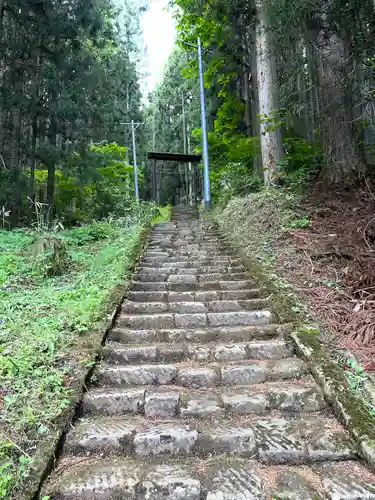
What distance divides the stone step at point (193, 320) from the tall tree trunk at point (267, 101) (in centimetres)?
495

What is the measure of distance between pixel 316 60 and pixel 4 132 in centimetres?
884

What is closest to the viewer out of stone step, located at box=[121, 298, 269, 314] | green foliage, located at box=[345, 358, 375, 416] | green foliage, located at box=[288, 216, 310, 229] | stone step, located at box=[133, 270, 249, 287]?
green foliage, located at box=[345, 358, 375, 416]

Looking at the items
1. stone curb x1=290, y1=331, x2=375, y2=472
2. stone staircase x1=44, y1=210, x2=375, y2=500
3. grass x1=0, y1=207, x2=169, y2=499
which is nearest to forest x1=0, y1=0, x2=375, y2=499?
grass x1=0, y1=207, x2=169, y2=499

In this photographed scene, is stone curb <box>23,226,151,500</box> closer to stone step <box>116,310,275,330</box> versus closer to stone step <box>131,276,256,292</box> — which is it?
stone step <box>116,310,275,330</box>

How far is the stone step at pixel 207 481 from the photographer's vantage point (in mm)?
1873

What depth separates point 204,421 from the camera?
242cm

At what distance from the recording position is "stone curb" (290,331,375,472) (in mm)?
2143

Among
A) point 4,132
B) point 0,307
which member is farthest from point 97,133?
point 0,307

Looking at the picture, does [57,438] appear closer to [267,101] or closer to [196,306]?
[196,306]

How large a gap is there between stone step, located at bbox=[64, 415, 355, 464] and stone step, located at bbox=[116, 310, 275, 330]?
1382 millimetres

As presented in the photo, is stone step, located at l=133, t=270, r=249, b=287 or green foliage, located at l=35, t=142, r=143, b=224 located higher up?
green foliage, located at l=35, t=142, r=143, b=224

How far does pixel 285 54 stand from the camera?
24.0 ft

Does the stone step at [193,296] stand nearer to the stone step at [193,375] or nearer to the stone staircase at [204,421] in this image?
the stone staircase at [204,421]

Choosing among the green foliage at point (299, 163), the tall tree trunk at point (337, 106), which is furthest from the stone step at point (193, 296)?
the green foliage at point (299, 163)
